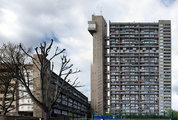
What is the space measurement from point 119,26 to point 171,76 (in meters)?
33.3

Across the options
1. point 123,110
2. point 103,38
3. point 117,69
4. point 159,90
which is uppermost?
point 103,38

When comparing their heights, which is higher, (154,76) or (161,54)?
(161,54)

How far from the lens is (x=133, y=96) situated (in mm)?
121625

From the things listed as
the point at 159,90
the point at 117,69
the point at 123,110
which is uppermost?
the point at 117,69

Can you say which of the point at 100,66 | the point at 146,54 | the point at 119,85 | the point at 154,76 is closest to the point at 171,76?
the point at 154,76

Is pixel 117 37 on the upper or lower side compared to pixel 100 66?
upper

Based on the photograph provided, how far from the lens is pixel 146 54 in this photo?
12494cm

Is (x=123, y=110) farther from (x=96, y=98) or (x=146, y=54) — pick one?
(x=146, y=54)

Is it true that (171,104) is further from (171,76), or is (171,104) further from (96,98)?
(96,98)

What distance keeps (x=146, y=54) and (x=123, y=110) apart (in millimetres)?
28151

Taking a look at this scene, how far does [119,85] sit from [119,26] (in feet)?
91.0

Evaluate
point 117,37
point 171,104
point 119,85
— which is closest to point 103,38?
point 117,37

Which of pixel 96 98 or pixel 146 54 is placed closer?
pixel 96 98

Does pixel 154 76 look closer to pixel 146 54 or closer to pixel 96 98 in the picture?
pixel 146 54
